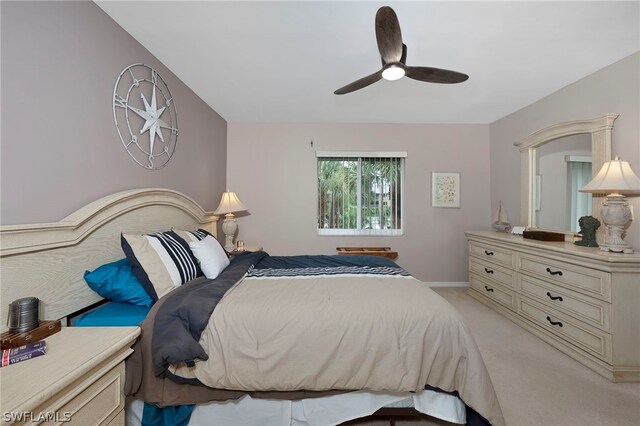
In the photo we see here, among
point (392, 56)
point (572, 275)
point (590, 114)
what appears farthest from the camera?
point (590, 114)

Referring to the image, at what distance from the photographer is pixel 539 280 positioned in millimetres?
2383

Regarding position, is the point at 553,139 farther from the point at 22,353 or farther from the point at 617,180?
the point at 22,353

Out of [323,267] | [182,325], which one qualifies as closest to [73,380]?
[182,325]

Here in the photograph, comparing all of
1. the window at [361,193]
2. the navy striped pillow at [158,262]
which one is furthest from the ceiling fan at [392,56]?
the window at [361,193]

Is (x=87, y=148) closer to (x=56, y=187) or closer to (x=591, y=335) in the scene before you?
(x=56, y=187)

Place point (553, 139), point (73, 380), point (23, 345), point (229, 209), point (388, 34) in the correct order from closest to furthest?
1. point (73, 380)
2. point (23, 345)
3. point (388, 34)
4. point (553, 139)
5. point (229, 209)

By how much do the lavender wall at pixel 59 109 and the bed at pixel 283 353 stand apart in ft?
0.57

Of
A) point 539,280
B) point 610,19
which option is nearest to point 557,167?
point 539,280

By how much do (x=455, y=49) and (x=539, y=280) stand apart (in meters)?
2.23

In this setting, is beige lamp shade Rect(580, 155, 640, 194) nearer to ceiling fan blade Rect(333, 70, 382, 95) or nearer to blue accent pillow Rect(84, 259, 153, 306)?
ceiling fan blade Rect(333, 70, 382, 95)

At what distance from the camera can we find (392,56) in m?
1.60

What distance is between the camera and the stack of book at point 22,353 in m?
0.83

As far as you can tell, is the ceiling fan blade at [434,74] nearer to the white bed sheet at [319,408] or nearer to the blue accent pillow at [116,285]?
the white bed sheet at [319,408]

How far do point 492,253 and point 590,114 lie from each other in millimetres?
1632
